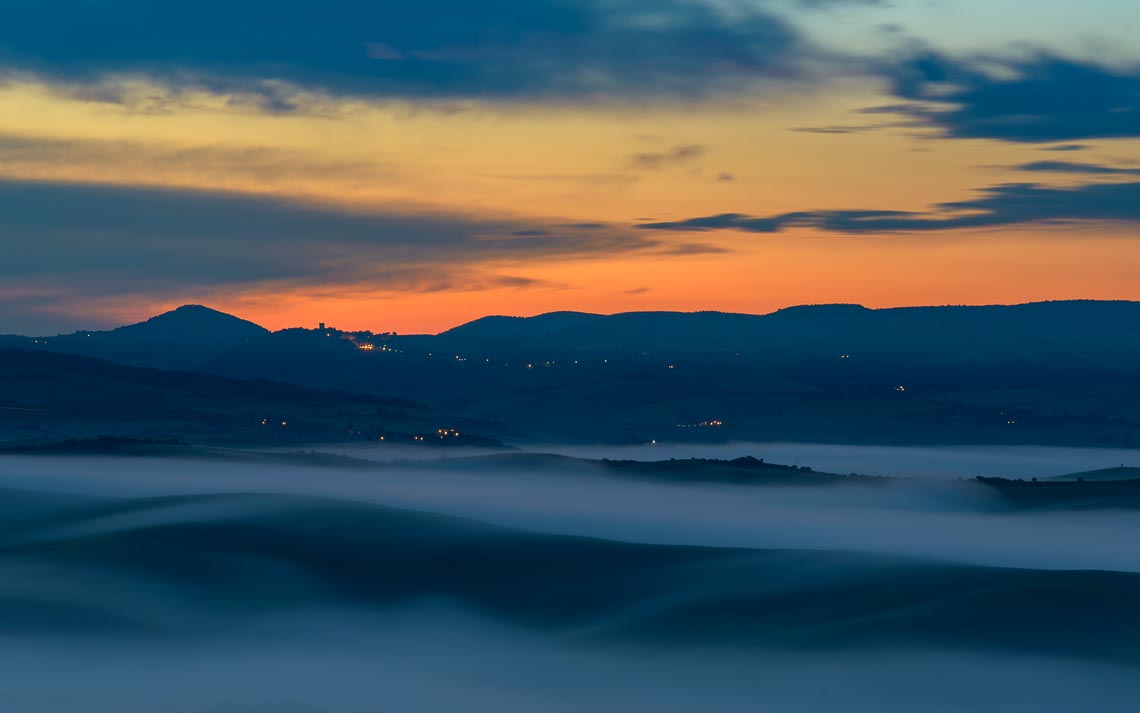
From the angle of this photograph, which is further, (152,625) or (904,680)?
(152,625)

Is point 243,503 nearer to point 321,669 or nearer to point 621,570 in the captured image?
point 621,570

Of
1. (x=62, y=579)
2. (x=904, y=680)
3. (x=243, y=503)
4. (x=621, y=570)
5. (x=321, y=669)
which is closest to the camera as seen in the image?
(x=904, y=680)

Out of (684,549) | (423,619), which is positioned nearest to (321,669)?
(423,619)

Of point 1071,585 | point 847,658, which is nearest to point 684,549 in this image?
point 1071,585

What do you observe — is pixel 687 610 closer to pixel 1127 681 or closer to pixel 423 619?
pixel 423 619

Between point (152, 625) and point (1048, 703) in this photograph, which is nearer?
point (1048, 703)

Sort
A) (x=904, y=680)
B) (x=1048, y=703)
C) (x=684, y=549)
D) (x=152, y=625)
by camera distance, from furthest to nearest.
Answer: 1. (x=684, y=549)
2. (x=152, y=625)
3. (x=904, y=680)
4. (x=1048, y=703)
